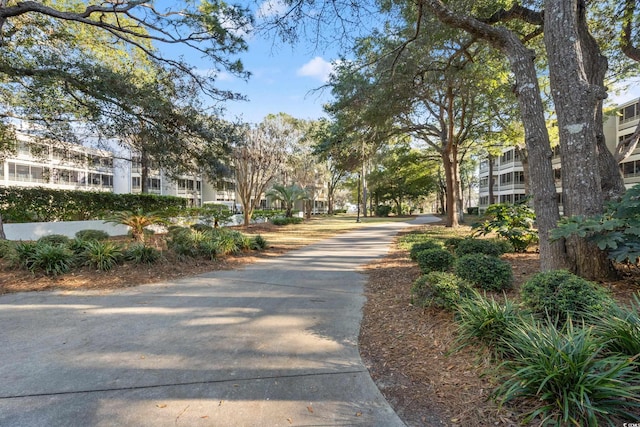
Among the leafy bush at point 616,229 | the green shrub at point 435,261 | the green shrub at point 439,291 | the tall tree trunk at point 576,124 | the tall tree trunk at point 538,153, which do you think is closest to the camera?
the leafy bush at point 616,229

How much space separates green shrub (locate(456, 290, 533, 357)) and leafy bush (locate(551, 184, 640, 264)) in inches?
57.9

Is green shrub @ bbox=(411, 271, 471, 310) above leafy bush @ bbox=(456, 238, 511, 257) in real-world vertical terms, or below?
below

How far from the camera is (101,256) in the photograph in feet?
21.6

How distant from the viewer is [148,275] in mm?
6512

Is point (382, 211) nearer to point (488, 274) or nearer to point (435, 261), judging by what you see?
point (435, 261)

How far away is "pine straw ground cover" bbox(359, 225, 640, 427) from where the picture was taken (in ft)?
7.43

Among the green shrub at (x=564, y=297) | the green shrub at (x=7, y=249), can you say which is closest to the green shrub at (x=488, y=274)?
the green shrub at (x=564, y=297)

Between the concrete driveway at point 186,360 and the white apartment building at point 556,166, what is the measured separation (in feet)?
33.6

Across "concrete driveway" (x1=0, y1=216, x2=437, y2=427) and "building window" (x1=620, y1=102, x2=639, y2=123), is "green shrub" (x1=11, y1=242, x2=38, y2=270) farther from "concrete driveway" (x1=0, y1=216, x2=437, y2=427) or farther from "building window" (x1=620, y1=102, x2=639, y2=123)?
"building window" (x1=620, y1=102, x2=639, y2=123)

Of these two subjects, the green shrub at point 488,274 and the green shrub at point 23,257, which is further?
the green shrub at point 23,257

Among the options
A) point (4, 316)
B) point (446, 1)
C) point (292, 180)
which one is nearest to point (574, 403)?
Result: point (4, 316)

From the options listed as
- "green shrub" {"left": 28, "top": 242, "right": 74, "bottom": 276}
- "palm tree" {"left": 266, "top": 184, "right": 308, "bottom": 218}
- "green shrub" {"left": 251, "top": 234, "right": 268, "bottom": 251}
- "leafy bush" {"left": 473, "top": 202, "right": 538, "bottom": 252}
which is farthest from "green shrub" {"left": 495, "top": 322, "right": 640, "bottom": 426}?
"palm tree" {"left": 266, "top": 184, "right": 308, "bottom": 218}

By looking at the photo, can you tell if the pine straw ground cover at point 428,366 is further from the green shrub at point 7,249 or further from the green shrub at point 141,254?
the green shrub at point 7,249

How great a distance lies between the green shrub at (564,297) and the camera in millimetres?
2984
